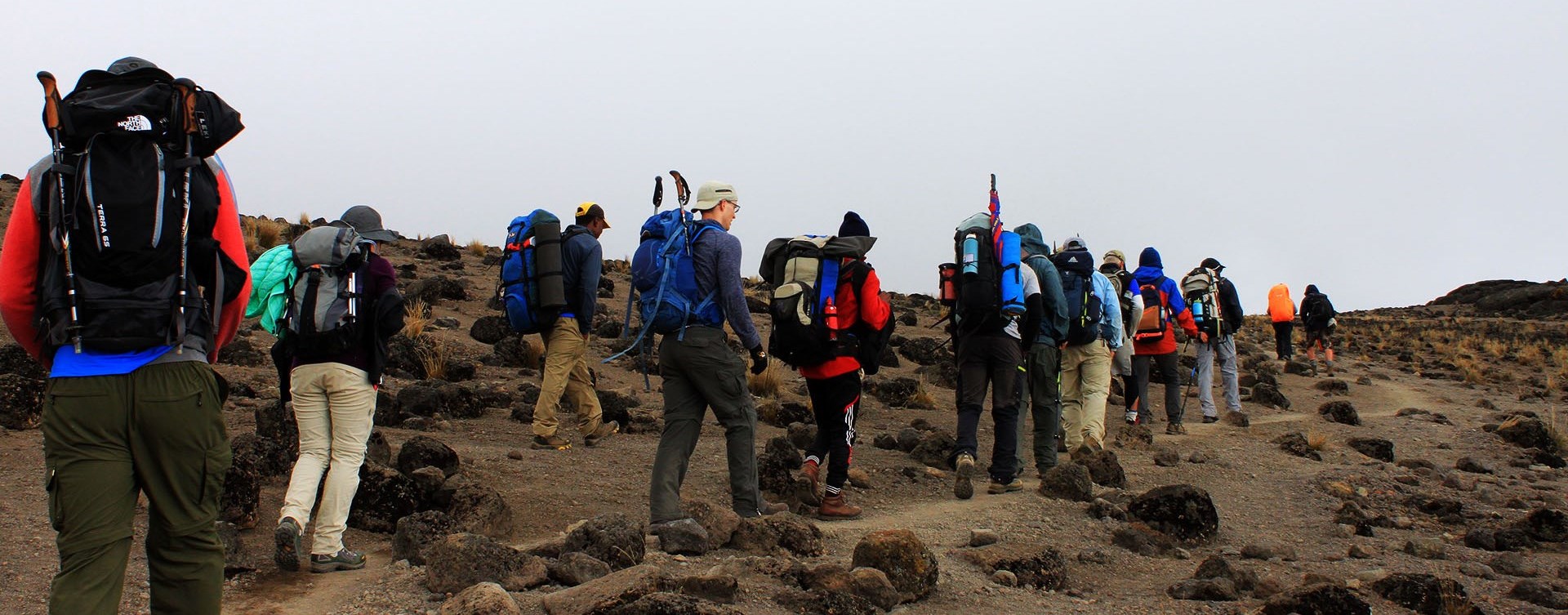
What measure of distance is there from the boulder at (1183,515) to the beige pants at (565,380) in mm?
4370

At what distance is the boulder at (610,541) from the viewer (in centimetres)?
545

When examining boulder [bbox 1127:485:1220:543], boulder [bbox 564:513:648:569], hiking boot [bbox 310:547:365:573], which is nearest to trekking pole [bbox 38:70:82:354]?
hiking boot [bbox 310:547:365:573]

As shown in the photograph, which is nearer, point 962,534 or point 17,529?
point 17,529

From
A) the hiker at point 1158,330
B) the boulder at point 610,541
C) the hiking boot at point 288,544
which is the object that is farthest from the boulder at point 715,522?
the hiker at point 1158,330

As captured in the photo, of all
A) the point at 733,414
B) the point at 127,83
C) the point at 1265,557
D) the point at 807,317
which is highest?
the point at 127,83

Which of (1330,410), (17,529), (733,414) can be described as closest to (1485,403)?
(1330,410)

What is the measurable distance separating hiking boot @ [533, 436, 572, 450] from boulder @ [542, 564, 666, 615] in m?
4.34

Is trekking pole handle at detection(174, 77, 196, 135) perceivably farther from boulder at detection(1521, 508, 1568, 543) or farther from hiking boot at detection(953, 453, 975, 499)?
boulder at detection(1521, 508, 1568, 543)

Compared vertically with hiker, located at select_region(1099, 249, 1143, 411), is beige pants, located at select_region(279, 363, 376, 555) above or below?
below

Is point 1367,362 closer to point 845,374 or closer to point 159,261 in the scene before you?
point 845,374

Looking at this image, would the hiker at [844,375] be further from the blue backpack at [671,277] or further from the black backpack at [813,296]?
the blue backpack at [671,277]

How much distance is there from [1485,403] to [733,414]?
17.5 meters

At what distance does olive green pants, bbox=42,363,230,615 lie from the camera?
3.15 m

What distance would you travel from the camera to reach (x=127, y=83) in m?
3.27
